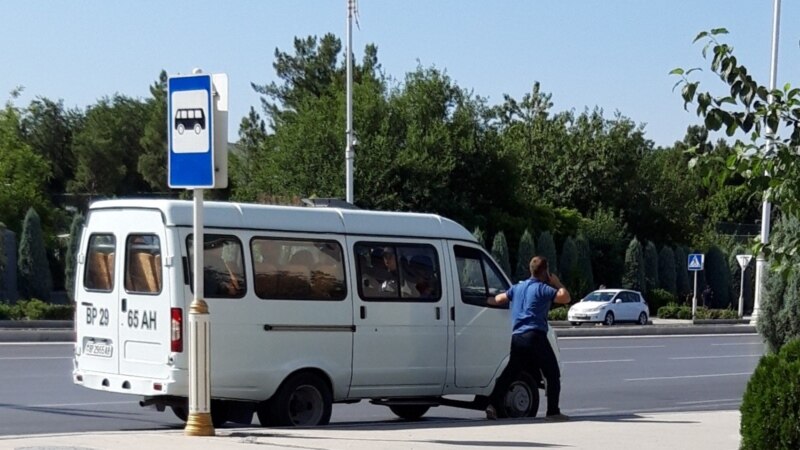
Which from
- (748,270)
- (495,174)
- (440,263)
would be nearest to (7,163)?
(495,174)

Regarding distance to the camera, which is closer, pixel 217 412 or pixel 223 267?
pixel 223 267

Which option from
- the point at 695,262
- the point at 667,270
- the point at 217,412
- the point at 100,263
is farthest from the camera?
the point at 667,270

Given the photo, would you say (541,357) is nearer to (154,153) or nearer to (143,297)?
(143,297)

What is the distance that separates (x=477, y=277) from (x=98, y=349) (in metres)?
4.60

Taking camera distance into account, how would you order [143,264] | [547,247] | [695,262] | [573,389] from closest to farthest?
[143,264], [573,389], [695,262], [547,247]

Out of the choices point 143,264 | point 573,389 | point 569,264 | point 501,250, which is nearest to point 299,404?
point 143,264

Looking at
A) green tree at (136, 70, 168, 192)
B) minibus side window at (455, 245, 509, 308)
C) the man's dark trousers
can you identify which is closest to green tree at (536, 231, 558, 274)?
green tree at (136, 70, 168, 192)

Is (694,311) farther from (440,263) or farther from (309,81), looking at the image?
(440,263)

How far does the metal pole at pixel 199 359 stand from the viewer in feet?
35.8

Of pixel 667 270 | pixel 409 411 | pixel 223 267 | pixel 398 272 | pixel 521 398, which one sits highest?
pixel 223 267

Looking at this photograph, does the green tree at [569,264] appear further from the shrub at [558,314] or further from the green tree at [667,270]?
the shrub at [558,314]

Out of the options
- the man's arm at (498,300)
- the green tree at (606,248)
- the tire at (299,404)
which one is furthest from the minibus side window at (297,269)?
the green tree at (606,248)

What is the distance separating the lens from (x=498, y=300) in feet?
48.5

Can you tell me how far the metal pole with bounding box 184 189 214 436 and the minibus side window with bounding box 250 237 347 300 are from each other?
1955 mm
